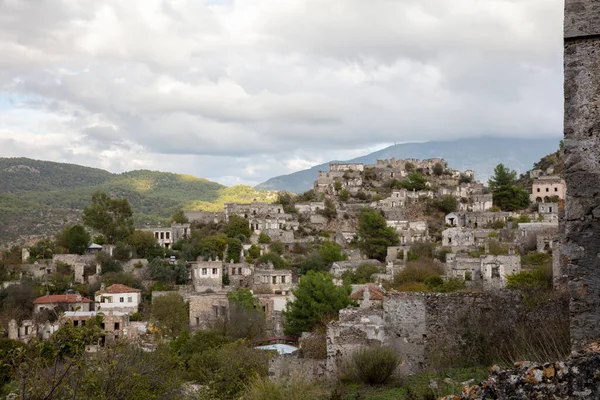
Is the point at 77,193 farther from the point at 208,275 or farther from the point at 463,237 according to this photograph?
the point at 463,237

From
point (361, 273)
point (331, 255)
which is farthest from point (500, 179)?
point (361, 273)

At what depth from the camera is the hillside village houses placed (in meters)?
15.5

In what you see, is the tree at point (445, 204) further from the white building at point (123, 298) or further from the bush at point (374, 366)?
the bush at point (374, 366)

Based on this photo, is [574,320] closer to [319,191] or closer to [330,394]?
[330,394]

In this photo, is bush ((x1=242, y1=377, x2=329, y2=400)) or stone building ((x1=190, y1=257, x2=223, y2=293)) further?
stone building ((x1=190, y1=257, x2=223, y2=293))

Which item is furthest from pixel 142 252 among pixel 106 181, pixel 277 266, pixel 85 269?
pixel 106 181

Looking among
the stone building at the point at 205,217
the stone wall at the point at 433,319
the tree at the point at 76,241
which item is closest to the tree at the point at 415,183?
the stone building at the point at 205,217

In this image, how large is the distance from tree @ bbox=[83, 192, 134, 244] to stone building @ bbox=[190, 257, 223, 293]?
11188 millimetres

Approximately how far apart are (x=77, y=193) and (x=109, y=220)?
45.7 metres

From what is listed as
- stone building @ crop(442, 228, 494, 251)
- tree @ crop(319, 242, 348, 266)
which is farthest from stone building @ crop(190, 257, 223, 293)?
stone building @ crop(442, 228, 494, 251)

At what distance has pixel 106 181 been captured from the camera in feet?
375

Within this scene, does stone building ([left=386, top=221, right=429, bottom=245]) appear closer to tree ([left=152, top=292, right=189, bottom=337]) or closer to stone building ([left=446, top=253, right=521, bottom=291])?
stone building ([left=446, top=253, right=521, bottom=291])

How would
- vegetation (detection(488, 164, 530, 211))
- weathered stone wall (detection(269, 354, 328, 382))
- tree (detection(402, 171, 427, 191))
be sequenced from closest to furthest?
weathered stone wall (detection(269, 354, 328, 382))
vegetation (detection(488, 164, 530, 211))
tree (detection(402, 171, 427, 191))

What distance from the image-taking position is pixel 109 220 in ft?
Result: 182
